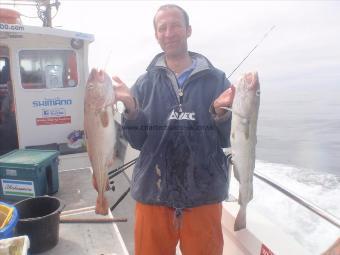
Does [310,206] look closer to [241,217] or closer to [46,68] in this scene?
[241,217]

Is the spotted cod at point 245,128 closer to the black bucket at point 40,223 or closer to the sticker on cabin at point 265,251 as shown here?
the sticker on cabin at point 265,251

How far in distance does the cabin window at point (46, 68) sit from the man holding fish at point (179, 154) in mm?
4601

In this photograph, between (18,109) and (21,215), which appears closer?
(21,215)

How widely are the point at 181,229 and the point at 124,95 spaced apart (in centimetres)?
111


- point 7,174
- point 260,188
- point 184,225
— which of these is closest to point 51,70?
point 7,174

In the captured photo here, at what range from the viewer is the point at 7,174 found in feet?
14.1

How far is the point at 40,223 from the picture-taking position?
309 cm

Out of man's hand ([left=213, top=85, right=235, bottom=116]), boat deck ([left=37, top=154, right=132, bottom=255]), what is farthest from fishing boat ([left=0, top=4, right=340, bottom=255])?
man's hand ([left=213, top=85, right=235, bottom=116])

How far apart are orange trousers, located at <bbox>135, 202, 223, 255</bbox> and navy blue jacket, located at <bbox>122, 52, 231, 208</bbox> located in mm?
80

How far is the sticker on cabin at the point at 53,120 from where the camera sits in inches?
264

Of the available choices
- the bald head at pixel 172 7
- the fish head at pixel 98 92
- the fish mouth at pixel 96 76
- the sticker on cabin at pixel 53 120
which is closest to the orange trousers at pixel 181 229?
the fish head at pixel 98 92

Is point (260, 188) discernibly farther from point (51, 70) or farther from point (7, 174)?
point (51, 70)

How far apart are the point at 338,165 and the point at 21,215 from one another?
8.22 metres

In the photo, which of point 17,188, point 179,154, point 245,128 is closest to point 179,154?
point 179,154
